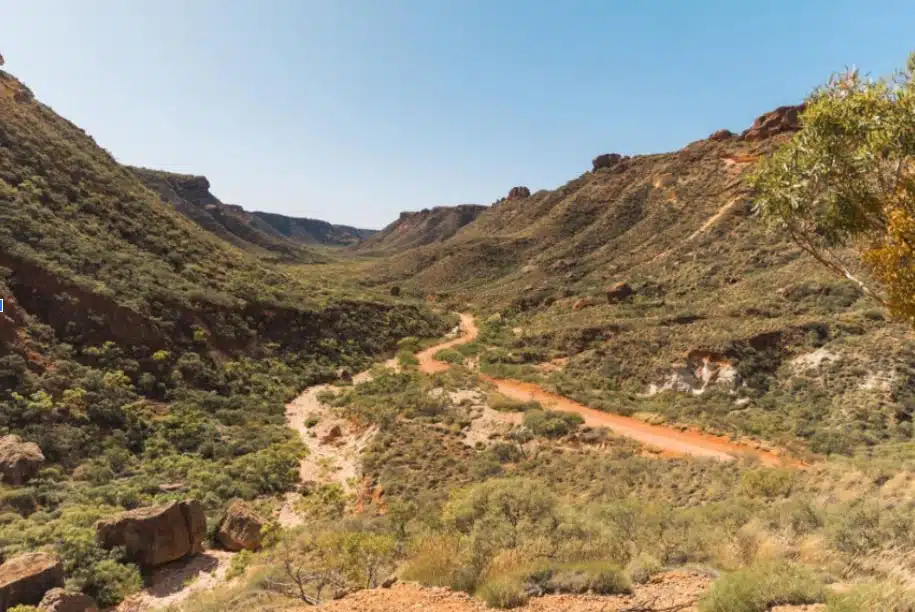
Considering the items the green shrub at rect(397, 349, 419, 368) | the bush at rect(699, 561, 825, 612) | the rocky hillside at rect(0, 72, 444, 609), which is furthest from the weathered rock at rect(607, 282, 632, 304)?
the bush at rect(699, 561, 825, 612)

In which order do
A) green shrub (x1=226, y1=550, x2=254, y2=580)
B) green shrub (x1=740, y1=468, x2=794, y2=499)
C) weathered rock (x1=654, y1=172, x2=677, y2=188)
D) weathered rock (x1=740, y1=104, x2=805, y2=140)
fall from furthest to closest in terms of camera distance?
1. weathered rock (x1=654, y1=172, x2=677, y2=188)
2. weathered rock (x1=740, y1=104, x2=805, y2=140)
3. green shrub (x1=226, y1=550, x2=254, y2=580)
4. green shrub (x1=740, y1=468, x2=794, y2=499)

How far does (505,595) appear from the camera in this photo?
5797 mm

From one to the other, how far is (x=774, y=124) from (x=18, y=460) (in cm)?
7815

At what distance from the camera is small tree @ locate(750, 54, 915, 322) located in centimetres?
638

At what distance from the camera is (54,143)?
1331 inches

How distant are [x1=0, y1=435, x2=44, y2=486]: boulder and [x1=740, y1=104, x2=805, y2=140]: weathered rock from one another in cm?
7434

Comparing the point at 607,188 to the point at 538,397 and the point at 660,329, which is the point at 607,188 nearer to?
the point at 660,329

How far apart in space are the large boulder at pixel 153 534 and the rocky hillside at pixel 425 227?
129 m

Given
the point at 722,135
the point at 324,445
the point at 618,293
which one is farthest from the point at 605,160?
the point at 324,445

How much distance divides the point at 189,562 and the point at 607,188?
75163mm

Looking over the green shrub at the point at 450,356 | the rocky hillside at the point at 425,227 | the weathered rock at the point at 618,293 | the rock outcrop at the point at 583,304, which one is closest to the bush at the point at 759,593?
the green shrub at the point at 450,356

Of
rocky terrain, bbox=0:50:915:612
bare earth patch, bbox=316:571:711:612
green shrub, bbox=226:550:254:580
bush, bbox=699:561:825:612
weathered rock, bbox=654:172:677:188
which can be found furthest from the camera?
weathered rock, bbox=654:172:677:188

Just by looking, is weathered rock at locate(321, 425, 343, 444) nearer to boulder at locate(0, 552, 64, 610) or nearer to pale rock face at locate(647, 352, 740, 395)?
boulder at locate(0, 552, 64, 610)

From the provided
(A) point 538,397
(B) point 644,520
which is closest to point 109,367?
(A) point 538,397
